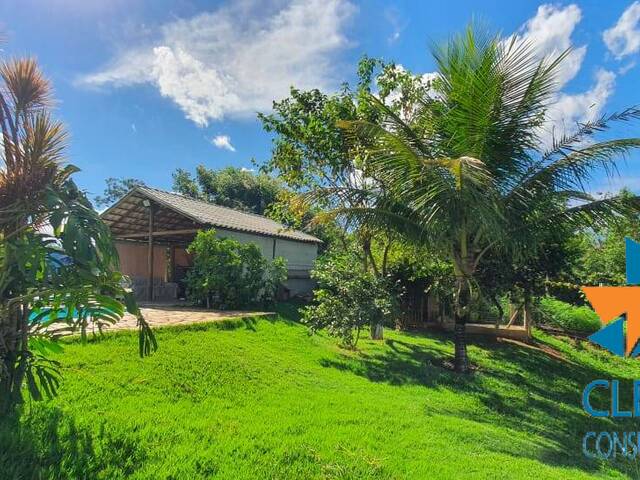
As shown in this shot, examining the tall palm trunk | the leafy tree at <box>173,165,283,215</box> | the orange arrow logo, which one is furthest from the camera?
the leafy tree at <box>173,165,283,215</box>

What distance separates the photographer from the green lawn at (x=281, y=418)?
122 inches

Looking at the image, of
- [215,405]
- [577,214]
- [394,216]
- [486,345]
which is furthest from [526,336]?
[215,405]

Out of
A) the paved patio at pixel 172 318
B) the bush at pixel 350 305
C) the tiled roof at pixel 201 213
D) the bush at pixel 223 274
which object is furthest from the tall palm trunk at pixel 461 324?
the tiled roof at pixel 201 213

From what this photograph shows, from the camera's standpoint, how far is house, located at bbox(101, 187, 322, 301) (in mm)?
15664

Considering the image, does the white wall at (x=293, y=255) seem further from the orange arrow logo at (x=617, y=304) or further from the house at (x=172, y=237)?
the orange arrow logo at (x=617, y=304)

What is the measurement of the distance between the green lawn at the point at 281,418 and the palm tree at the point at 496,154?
2.95 metres

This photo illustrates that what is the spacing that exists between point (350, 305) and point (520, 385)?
3.94 meters

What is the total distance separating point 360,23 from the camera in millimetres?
9852

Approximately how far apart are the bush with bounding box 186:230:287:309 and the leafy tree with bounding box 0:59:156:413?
29.1 feet

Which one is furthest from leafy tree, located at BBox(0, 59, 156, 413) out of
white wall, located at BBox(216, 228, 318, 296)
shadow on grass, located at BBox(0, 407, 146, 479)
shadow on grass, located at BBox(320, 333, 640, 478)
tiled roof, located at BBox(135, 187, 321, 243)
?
white wall, located at BBox(216, 228, 318, 296)

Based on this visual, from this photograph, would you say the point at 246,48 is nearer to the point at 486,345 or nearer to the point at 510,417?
the point at 510,417

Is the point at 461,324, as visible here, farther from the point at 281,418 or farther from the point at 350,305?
the point at 281,418

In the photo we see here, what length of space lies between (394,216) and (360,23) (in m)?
5.19

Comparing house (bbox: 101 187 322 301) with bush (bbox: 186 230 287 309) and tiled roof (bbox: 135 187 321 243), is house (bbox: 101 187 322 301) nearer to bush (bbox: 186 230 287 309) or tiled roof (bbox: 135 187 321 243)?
tiled roof (bbox: 135 187 321 243)
